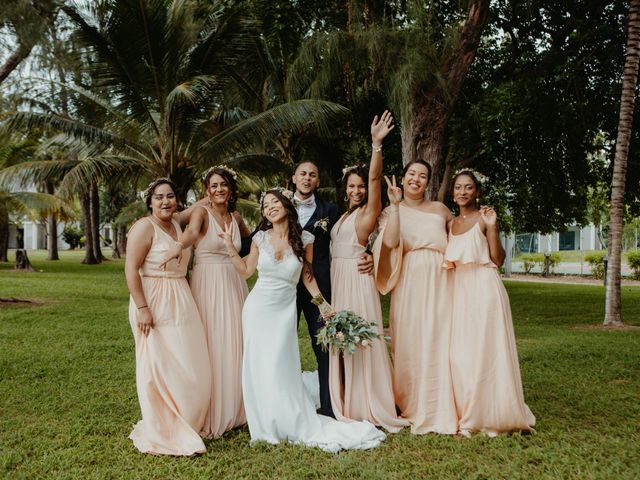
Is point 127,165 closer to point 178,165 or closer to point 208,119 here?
point 178,165

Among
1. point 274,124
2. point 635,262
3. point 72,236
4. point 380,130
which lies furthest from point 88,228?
point 72,236

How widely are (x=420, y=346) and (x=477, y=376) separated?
0.53 metres

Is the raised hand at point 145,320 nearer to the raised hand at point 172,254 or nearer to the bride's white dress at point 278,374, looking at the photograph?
the raised hand at point 172,254

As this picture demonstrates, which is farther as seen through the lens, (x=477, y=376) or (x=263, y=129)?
(x=263, y=129)

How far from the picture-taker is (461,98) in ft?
41.7

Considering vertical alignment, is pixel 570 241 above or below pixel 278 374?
below

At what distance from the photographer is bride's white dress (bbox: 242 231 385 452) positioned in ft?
15.4

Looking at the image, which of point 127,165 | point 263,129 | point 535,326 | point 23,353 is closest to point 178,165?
point 127,165

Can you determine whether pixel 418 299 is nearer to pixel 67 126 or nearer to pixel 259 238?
pixel 259 238

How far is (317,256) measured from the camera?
526 cm

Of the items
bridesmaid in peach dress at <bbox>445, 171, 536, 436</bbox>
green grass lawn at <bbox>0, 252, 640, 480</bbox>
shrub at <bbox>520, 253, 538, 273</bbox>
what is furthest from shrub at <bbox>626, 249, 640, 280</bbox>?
bridesmaid in peach dress at <bbox>445, 171, 536, 436</bbox>

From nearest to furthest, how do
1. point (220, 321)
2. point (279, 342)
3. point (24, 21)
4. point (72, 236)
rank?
point (279, 342) < point (220, 321) < point (24, 21) < point (72, 236)

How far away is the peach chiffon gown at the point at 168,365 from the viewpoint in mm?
4562

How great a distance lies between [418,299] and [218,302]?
1.70 meters
